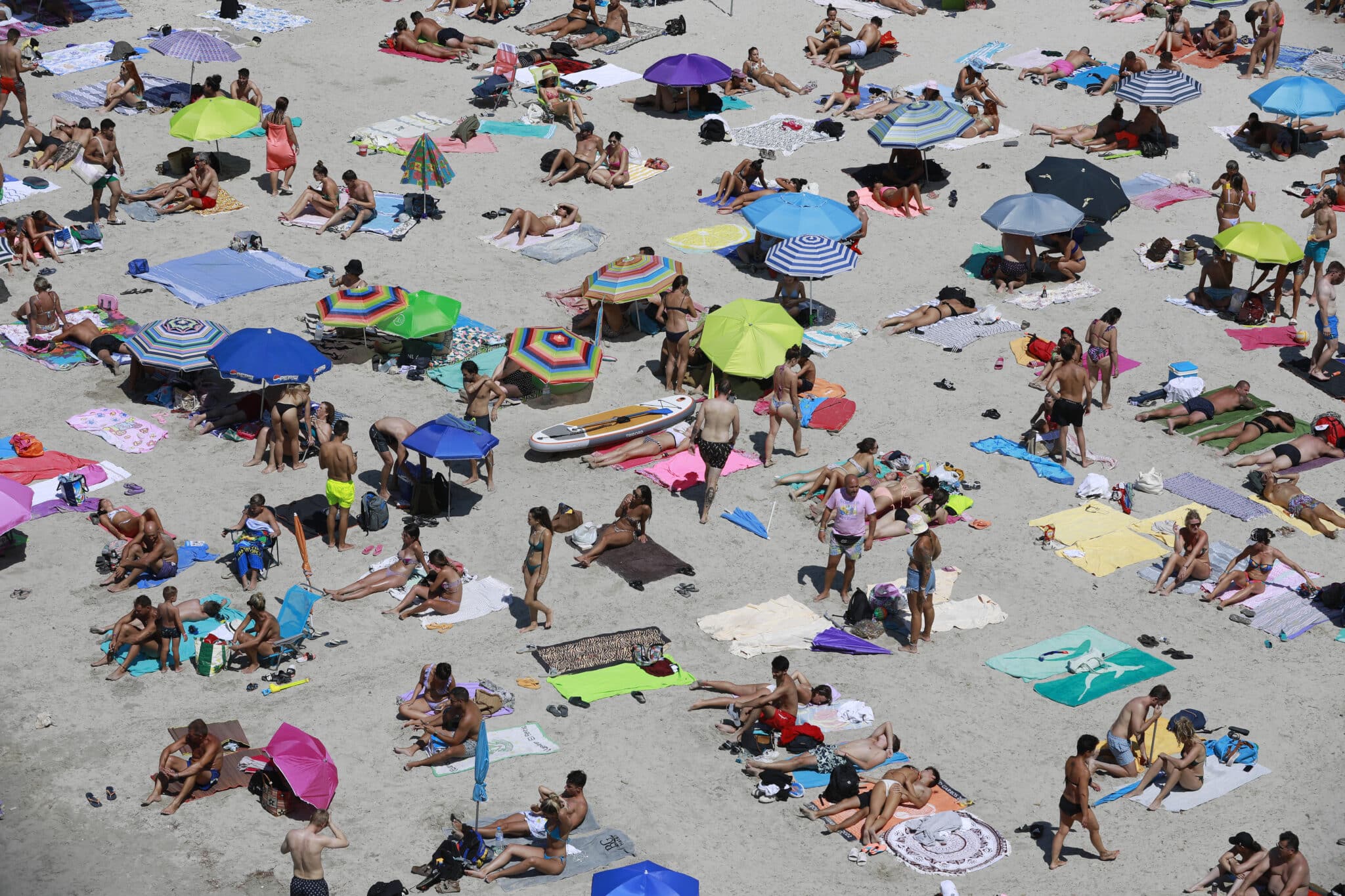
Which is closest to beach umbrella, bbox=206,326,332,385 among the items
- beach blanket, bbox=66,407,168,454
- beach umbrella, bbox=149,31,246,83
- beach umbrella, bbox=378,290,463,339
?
beach blanket, bbox=66,407,168,454

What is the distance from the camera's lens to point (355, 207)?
2725cm

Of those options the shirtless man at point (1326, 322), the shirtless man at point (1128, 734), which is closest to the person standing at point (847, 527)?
the shirtless man at point (1128, 734)

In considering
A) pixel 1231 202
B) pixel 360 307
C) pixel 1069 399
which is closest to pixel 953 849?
pixel 1069 399

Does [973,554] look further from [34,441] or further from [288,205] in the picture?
[288,205]

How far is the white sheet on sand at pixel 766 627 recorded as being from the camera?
1847cm

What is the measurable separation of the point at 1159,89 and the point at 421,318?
49.9 ft

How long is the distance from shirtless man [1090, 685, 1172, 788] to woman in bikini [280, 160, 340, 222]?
52.2 feet

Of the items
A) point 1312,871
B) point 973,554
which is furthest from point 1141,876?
point 973,554

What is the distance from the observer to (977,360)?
2486 cm

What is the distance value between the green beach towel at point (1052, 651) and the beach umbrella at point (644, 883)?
592 centimetres

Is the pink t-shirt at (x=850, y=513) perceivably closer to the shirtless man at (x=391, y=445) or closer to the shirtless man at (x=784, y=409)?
the shirtless man at (x=784, y=409)

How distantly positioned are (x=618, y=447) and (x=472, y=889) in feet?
27.6

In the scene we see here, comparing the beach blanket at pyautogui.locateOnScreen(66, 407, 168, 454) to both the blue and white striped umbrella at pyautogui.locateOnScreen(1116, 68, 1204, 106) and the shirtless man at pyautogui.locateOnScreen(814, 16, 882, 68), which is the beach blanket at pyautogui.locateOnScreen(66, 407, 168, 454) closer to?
the shirtless man at pyautogui.locateOnScreen(814, 16, 882, 68)

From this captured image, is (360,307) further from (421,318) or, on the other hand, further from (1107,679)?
(1107,679)
